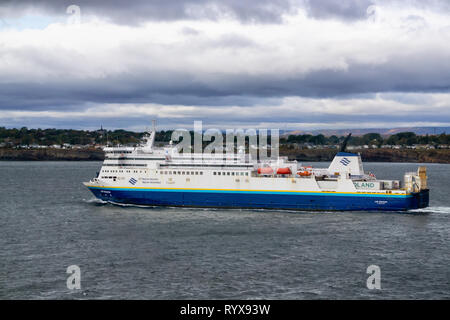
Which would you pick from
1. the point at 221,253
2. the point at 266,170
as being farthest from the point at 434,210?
the point at 221,253

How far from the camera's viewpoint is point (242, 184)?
47.4 metres

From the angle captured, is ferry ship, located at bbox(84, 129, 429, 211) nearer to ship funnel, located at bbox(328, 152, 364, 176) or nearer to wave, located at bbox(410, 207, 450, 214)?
ship funnel, located at bbox(328, 152, 364, 176)

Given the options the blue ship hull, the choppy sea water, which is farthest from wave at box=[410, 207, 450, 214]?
the blue ship hull

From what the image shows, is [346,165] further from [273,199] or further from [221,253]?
[221,253]

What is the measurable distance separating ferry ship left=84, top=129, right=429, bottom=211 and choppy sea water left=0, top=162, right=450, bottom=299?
148 centimetres

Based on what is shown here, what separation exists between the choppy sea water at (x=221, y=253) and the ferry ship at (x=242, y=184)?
148 centimetres

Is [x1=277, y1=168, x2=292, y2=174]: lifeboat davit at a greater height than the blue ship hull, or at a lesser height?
greater

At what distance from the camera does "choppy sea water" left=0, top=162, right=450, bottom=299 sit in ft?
78.4

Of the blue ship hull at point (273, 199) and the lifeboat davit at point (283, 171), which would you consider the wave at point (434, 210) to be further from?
the lifeboat davit at point (283, 171)

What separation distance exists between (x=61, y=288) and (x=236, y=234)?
15262mm

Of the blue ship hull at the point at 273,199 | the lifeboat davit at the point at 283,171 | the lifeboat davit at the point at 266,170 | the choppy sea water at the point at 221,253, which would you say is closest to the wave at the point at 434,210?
the choppy sea water at the point at 221,253

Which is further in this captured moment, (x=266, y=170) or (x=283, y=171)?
(x=266, y=170)

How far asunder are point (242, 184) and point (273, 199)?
3446mm
